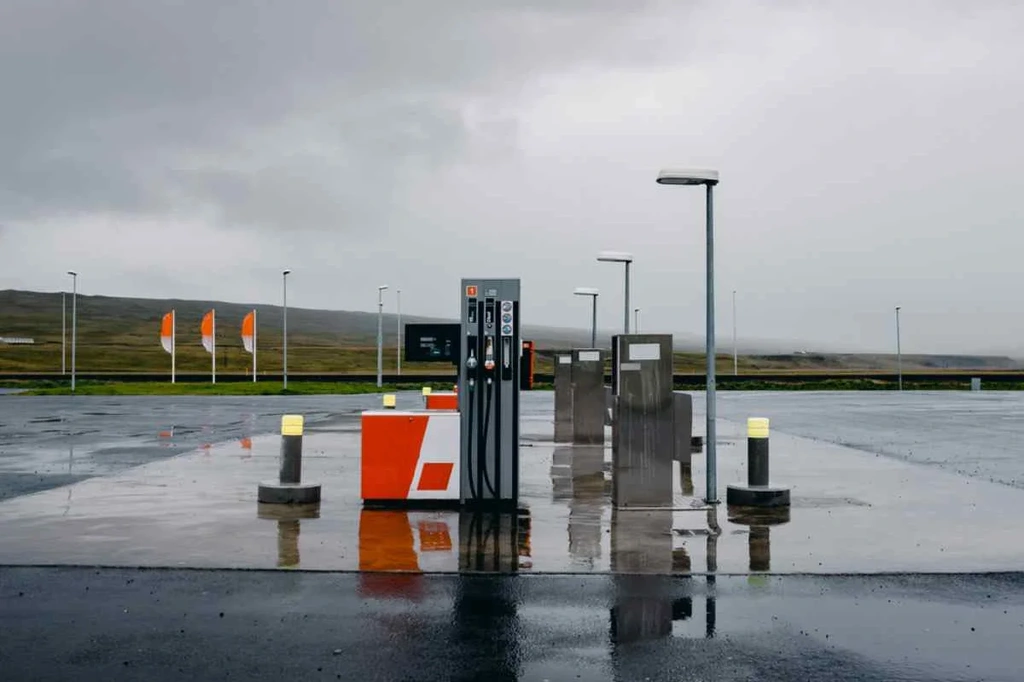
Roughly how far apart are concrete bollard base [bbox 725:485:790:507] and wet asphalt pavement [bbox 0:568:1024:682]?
13.2 ft

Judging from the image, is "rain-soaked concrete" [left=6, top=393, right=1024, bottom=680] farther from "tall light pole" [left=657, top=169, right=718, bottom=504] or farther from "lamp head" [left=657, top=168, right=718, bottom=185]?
"lamp head" [left=657, top=168, right=718, bottom=185]

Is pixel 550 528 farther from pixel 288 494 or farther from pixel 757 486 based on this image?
pixel 288 494

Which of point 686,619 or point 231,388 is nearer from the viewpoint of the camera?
point 686,619

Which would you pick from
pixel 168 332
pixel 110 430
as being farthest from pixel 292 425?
pixel 168 332

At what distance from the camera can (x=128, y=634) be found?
6.39 m

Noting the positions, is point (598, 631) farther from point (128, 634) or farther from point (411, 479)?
point (411, 479)

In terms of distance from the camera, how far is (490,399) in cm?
1194

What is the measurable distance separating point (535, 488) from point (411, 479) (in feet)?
8.02

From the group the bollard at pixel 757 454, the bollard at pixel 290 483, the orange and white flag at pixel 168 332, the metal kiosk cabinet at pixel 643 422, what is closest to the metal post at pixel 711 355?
the bollard at pixel 757 454

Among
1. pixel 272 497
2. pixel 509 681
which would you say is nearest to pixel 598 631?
pixel 509 681

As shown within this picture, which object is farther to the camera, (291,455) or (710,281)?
(710,281)

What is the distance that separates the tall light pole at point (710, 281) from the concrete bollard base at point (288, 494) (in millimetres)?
4774

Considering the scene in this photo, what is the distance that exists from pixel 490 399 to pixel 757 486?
348 centimetres

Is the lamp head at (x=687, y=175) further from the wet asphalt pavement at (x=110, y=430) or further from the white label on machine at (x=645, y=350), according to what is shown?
the wet asphalt pavement at (x=110, y=430)
